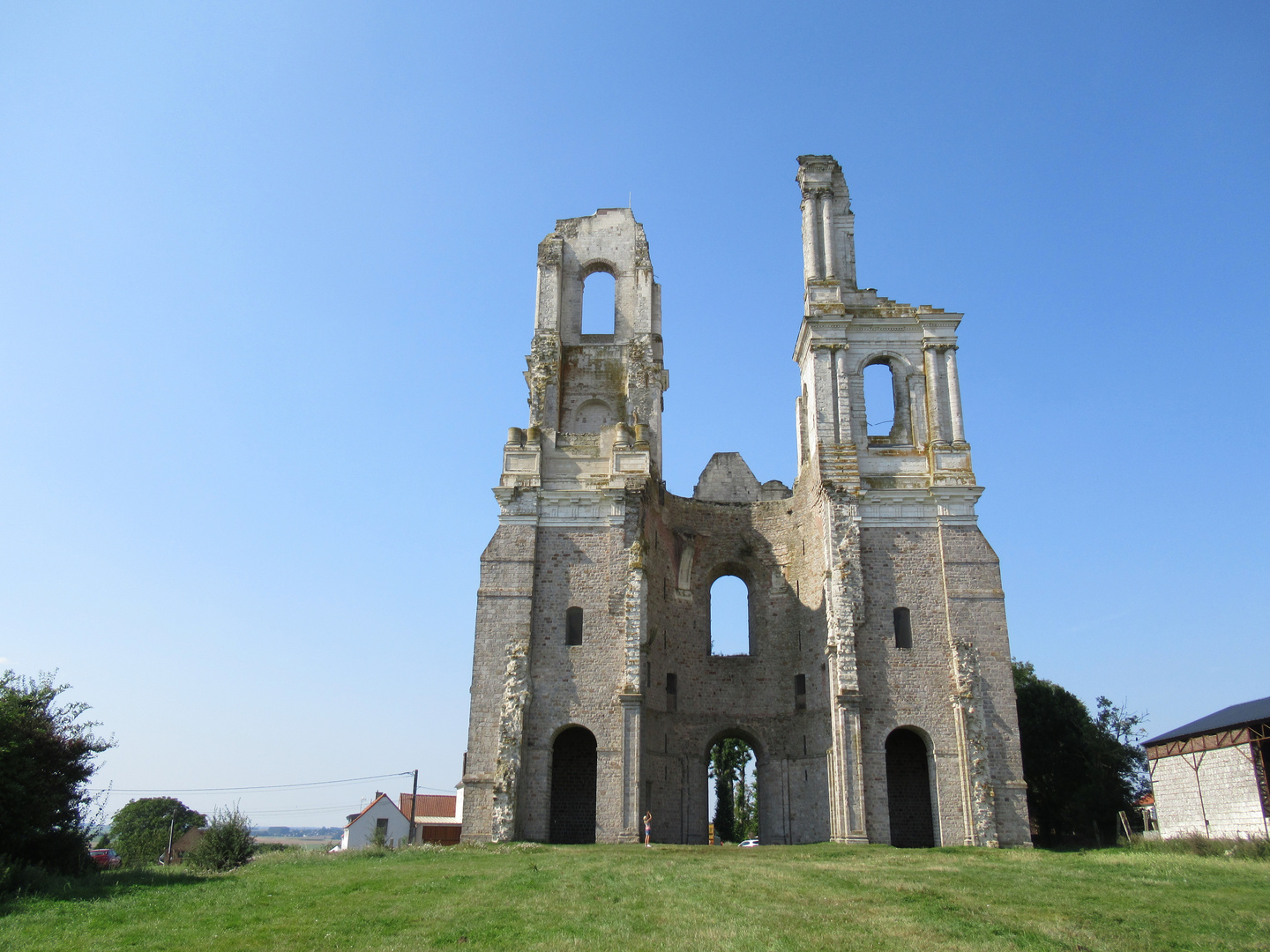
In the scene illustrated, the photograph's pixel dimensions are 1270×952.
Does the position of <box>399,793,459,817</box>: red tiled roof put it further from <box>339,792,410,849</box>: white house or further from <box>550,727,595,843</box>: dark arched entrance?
<box>550,727,595,843</box>: dark arched entrance

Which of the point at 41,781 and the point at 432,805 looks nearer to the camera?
the point at 41,781

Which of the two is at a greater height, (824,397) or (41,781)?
(824,397)

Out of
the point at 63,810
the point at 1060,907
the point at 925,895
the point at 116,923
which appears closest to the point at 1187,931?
the point at 1060,907

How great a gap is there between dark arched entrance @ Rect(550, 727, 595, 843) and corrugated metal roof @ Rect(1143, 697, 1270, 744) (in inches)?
687

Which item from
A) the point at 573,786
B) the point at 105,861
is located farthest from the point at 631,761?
the point at 105,861

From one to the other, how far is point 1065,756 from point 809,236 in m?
23.8

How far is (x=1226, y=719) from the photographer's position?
27469 mm

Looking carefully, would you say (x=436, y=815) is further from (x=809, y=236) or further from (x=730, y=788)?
(x=809, y=236)

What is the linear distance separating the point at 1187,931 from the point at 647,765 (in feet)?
56.5

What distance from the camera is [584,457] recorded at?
3020 cm

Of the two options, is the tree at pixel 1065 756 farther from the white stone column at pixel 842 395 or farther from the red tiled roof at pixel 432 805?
the red tiled roof at pixel 432 805

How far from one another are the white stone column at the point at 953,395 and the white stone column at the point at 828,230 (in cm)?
464

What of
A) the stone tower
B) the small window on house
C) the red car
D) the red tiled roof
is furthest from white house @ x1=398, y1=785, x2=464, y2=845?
the small window on house

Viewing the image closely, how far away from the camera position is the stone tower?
26438 millimetres
